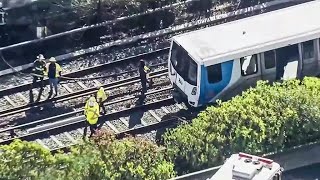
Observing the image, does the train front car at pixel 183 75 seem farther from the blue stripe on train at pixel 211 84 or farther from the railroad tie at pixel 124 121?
the railroad tie at pixel 124 121

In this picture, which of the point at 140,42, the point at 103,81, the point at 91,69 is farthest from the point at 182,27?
the point at 103,81

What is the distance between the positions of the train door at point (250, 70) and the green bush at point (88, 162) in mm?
4847

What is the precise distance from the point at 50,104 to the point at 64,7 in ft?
17.7

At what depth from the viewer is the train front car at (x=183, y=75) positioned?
80.3 ft

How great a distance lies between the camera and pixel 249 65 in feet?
80.7

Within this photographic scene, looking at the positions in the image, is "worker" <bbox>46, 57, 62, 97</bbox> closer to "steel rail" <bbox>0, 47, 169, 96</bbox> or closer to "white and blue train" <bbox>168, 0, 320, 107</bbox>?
"steel rail" <bbox>0, 47, 169, 96</bbox>

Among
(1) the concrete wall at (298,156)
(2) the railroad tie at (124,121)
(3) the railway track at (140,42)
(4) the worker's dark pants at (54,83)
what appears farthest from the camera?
(3) the railway track at (140,42)

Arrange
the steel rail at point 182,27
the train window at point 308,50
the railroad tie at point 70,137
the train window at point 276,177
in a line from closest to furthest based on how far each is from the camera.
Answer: the train window at point 276,177 → the railroad tie at point 70,137 → the train window at point 308,50 → the steel rail at point 182,27

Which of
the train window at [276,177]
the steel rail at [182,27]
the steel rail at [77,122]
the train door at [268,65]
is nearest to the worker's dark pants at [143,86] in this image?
the steel rail at [77,122]

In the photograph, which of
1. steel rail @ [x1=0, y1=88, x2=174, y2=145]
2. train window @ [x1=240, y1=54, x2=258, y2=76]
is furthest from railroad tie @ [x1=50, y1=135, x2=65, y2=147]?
train window @ [x1=240, y1=54, x2=258, y2=76]

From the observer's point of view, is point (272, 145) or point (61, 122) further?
point (61, 122)

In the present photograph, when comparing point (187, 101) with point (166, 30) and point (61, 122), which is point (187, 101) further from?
point (166, 30)

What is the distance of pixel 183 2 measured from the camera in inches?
1234

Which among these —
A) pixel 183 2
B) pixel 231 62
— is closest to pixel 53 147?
pixel 231 62
